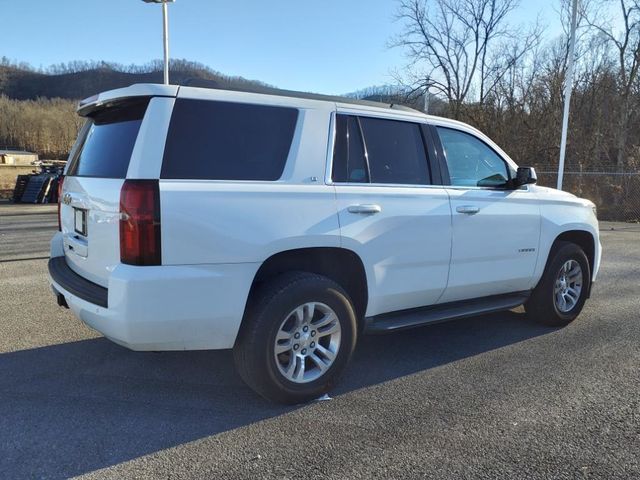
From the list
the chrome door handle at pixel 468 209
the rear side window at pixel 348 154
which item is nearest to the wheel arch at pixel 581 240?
the chrome door handle at pixel 468 209

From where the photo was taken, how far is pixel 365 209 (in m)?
3.63

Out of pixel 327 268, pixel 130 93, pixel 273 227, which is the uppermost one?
pixel 130 93

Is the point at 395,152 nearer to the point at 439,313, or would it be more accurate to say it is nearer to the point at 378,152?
the point at 378,152

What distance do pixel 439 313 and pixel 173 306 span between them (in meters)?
2.23

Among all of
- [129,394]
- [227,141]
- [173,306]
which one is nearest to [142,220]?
[173,306]

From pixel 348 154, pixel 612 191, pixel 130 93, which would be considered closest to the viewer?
pixel 130 93

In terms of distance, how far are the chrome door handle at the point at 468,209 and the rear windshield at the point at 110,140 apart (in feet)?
8.29

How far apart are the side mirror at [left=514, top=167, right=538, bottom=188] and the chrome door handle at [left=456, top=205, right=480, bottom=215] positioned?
0.67 m

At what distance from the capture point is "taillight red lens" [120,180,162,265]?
2.86 m

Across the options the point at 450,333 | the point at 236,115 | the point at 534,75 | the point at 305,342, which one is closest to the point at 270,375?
the point at 305,342

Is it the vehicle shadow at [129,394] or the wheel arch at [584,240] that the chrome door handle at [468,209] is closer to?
the vehicle shadow at [129,394]

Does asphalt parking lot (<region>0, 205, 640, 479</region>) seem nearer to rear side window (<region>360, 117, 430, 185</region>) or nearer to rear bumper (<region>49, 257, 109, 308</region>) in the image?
rear bumper (<region>49, 257, 109, 308</region>)

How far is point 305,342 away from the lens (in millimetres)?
3475

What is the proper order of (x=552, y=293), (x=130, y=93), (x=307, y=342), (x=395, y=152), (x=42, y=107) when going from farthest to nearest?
(x=42, y=107) < (x=552, y=293) < (x=395, y=152) < (x=307, y=342) < (x=130, y=93)
